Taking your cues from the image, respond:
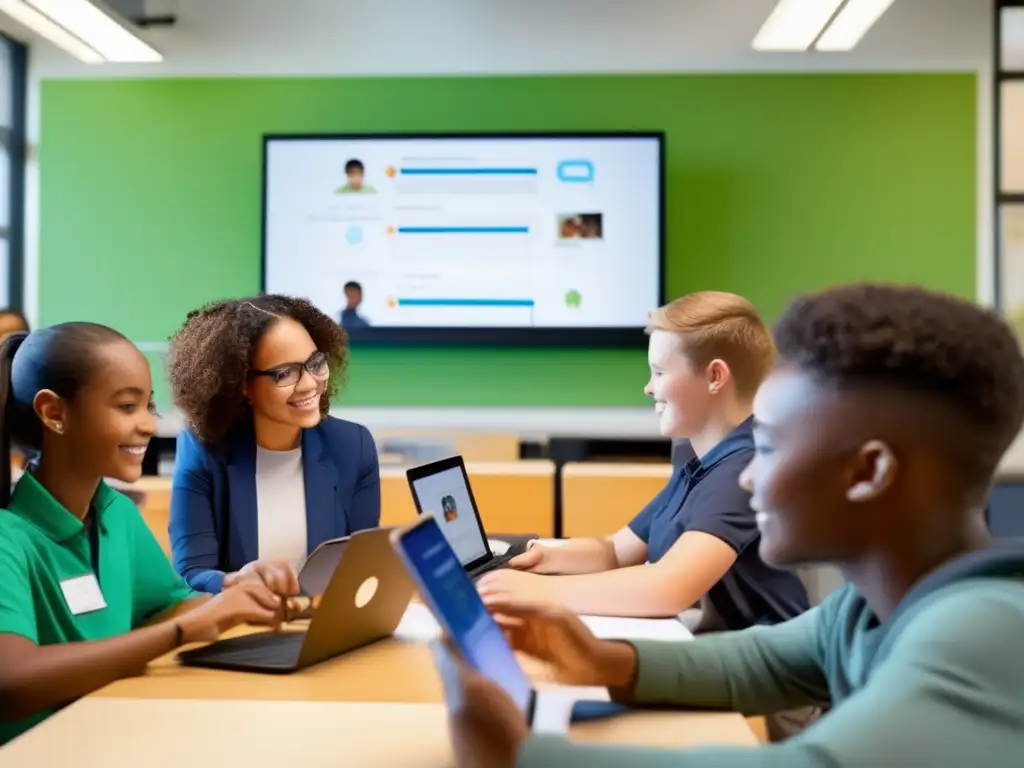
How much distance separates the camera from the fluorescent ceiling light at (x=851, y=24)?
400cm

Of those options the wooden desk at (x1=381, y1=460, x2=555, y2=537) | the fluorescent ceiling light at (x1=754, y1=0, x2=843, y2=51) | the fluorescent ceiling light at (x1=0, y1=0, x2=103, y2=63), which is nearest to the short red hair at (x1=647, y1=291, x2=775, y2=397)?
the wooden desk at (x1=381, y1=460, x2=555, y2=537)

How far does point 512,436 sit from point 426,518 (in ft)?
11.9

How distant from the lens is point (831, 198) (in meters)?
4.80

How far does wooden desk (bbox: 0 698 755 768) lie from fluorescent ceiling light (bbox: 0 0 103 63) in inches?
141

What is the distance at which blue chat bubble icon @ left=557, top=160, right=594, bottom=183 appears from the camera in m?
4.67

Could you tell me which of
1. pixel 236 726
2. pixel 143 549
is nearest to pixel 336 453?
pixel 143 549

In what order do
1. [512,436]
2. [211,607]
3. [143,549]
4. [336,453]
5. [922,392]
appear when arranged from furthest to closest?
[512,436], [336,453], [143,549], [211,607], [922,392]

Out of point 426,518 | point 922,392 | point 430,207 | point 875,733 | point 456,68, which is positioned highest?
point 456,68

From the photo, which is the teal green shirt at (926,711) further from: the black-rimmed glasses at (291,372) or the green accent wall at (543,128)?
the green accent wall at (543,128)

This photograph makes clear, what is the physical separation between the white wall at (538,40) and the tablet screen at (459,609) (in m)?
4.27

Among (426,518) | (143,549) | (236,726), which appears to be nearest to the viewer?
(426,518)

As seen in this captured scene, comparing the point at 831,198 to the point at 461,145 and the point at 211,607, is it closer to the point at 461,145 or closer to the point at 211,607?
the point at 461,145

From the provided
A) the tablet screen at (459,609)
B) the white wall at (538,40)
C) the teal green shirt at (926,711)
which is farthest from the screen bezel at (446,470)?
the white wall at (538,40)

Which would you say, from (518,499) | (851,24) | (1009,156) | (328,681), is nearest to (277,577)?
(328,681)
